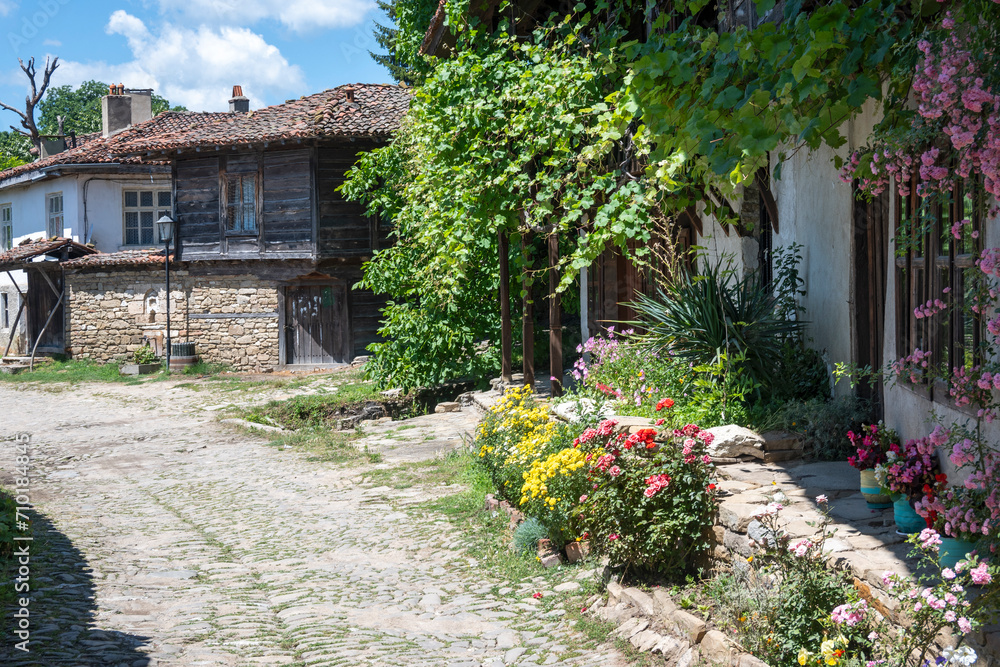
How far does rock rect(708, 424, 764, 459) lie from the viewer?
5551 mm

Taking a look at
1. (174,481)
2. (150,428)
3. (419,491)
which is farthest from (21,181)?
(419,491)

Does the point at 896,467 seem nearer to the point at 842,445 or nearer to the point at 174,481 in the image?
the point at 842,445

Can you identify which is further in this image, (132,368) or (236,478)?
(132,368)

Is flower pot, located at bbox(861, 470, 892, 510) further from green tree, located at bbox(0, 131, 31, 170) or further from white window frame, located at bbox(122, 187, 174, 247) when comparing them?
green tree, located at bbox(0, 131, 31, 170)

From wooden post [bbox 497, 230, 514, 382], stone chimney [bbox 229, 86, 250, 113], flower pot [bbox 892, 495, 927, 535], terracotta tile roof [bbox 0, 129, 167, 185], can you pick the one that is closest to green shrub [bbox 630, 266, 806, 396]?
flower pot [bbox 892, 495, 927, 535]

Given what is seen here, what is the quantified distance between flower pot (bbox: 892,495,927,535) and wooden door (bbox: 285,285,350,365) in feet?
53.9

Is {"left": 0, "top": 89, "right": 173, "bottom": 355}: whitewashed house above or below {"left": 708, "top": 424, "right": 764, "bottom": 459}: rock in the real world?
above

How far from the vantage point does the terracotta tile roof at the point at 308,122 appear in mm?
18375

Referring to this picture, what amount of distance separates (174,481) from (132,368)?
11596 mm

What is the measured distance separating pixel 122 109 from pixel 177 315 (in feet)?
29.6

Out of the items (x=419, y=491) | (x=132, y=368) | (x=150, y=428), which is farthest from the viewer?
(x=132, y=368)

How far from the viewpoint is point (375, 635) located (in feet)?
15.8

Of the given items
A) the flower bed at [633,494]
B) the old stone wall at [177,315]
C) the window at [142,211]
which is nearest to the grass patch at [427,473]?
the flower bed at [633,494]

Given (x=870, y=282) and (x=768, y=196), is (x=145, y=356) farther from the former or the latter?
(x=870, y=282)
